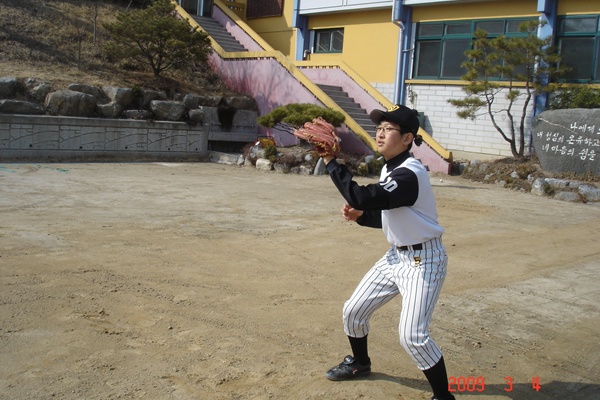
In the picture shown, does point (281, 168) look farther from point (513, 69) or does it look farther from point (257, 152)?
point (513, 69)

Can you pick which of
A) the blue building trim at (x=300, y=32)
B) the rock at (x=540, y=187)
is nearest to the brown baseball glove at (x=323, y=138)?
the rock at (x=540, y=187)

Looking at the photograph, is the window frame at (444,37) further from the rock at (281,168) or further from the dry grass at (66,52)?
the rock at (281,168)

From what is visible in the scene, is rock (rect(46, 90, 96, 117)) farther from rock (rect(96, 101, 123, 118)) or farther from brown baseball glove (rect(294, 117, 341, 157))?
brown baseball glove (rect(294, 117, 341, 157))

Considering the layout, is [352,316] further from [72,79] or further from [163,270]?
[72,79]

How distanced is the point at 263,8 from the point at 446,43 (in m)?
9.03

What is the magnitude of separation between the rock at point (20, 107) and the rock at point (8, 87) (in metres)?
0.72

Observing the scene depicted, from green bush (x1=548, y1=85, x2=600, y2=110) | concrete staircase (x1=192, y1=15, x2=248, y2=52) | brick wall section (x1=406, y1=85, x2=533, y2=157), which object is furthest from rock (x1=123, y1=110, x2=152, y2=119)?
green bush (x1=548, y1=85, x2=600, y2=110)

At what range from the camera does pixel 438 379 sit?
3.70 metres

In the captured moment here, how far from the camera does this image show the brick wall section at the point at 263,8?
83.0ft

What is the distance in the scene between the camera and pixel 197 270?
6488 millimetres

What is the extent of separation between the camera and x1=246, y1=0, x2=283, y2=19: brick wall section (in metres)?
25.3

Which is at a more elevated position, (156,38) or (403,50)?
(403,50)

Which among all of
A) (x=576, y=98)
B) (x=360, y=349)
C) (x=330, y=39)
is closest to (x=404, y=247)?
(x=360, y=349)
